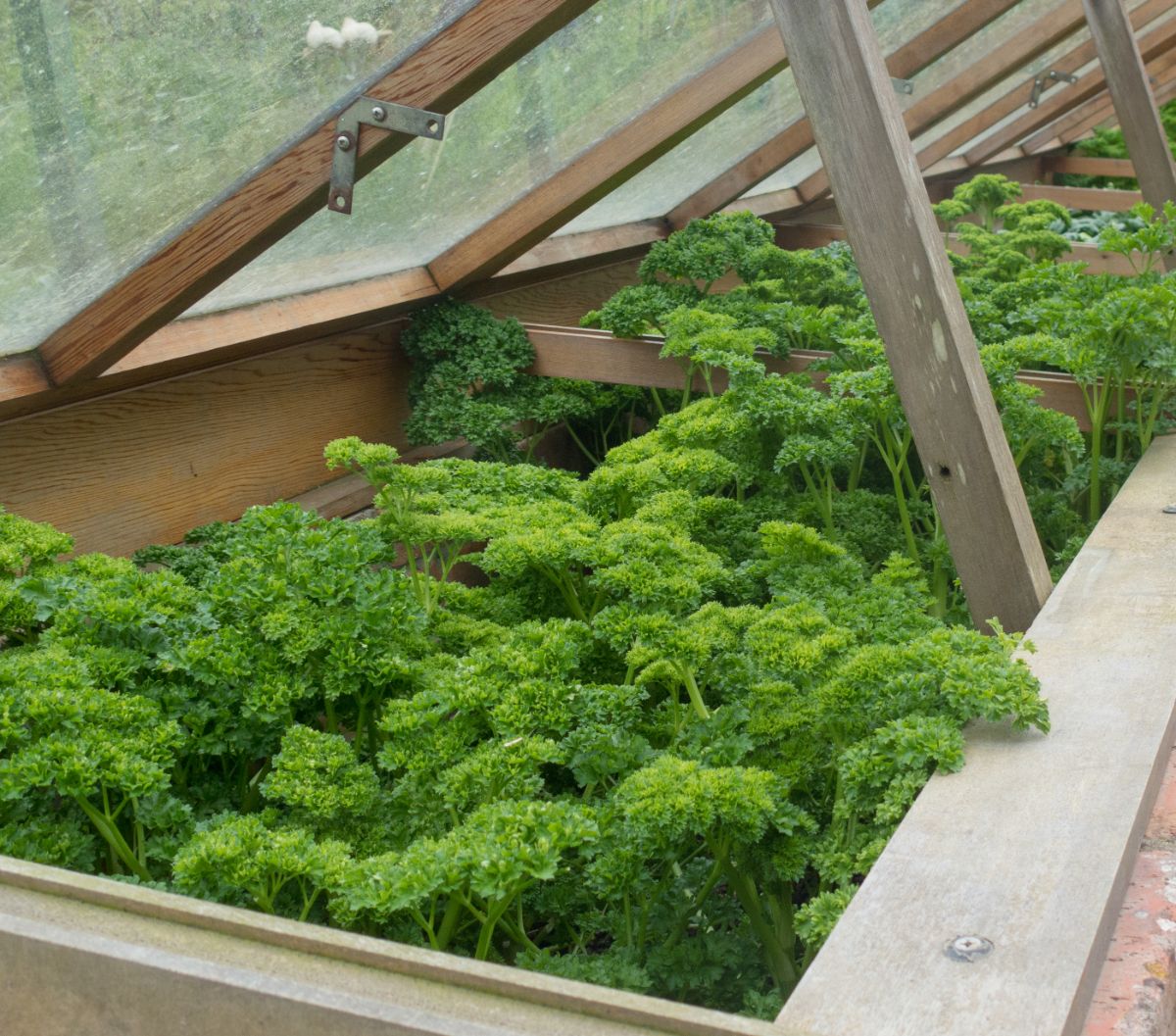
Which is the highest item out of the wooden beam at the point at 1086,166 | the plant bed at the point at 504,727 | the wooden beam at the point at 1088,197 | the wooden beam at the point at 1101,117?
the wooden beam at the point at 1101,117

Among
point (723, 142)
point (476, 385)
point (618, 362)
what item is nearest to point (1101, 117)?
point (723, 142)

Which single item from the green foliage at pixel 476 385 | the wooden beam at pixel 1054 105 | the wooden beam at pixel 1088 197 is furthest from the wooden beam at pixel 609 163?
the wooden beam at pixel 1088 197

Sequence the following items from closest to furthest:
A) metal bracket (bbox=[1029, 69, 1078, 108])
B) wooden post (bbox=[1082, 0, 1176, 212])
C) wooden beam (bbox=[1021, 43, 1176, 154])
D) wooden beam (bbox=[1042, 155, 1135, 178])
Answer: wooden post (bbox=[1082, 0, 1176, 212]) < metal bracket (bbox=[1029, 69, 1078, 108]) < wooden beam (bbox=[1021, 43, 1176, 154]) < wooden beam (bbox=[1042, 155, 1135, 178])

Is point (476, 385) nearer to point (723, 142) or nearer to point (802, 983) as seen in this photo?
point (723, 142)

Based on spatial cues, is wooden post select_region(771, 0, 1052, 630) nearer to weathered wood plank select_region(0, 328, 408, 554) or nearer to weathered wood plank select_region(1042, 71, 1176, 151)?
weathered wood plank select_region(0, 328, 408, 554)

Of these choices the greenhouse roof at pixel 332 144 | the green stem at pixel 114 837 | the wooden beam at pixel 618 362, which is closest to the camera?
the green stem at pixel 114 837

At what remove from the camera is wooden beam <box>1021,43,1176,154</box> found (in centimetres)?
1056

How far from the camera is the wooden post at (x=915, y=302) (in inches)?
88.7

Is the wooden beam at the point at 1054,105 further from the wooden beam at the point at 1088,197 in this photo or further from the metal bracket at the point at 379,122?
the metal bracket at the point at 379,122

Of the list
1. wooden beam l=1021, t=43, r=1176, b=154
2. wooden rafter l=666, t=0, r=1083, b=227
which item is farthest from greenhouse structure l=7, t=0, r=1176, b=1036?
wooden beam l=1021, t=43, r=1176, b=154

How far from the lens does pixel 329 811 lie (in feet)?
5.91

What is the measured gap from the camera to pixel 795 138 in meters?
5.18

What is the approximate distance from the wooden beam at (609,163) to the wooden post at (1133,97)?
4.05 ft

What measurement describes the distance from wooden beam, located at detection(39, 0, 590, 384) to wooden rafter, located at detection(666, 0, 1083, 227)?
2748mm
